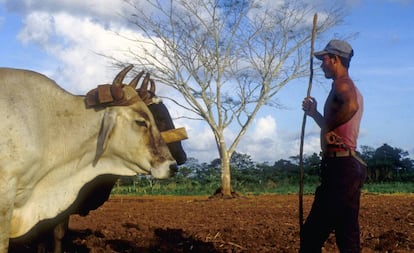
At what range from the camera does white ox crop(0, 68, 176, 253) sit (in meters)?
4.79

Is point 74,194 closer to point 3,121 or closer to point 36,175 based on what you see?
point 36,175

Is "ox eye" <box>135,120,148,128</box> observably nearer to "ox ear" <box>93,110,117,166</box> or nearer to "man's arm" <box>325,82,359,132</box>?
"ox ear" <box>93,110,117,166</box>

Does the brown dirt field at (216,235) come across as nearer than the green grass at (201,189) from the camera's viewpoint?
Yes

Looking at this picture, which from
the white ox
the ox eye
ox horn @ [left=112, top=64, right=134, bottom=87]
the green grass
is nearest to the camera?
the white ox

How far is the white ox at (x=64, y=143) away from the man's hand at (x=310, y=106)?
105 centimetres

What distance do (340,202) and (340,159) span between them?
29 centimetres

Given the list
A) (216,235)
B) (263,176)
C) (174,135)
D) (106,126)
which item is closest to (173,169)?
(106,126)

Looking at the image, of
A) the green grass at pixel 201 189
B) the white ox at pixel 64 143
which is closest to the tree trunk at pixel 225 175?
the green grass at pixel 201 189

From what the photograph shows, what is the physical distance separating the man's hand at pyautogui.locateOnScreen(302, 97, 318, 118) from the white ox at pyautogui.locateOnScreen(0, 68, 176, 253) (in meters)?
1.05

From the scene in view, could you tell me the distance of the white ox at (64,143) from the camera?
479 centimetres

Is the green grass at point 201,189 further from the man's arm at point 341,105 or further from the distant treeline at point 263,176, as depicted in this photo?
the man's arm at point 341,105

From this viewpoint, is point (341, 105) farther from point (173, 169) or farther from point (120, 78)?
point (120, 78)

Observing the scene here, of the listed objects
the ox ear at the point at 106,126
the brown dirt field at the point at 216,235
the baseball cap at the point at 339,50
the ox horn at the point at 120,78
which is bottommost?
the brown dirt field at the point at 216,235

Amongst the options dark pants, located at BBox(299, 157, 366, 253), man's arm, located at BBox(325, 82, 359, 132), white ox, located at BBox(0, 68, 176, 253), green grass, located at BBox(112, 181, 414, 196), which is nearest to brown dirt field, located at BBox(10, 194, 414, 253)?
dark pants, located at BBox(299, 157, 366, 253)
